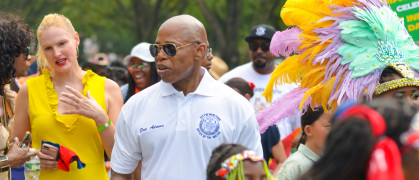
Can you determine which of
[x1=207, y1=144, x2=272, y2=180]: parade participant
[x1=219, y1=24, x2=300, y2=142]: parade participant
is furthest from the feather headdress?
[x1=219, y1=24, x2=300, y2=142]: parade participant

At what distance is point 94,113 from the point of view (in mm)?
5145

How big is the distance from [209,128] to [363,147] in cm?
213

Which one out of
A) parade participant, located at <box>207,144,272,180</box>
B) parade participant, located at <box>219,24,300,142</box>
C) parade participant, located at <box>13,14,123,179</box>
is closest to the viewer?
parade participant, located at <box>207,144,272,180</box>

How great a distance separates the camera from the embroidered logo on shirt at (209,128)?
14.0 ft

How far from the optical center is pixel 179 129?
4.30m

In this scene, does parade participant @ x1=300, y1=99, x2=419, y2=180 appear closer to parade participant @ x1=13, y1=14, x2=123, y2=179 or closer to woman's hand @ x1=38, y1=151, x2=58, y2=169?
parade participant @ x1=13, y1=14, x2=123, y2=179

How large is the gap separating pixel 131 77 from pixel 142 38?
13989 millimetres

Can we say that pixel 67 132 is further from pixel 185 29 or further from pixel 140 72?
pixel 140 72

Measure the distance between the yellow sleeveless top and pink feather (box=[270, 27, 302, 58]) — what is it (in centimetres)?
145

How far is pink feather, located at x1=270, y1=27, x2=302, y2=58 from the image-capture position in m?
4.77

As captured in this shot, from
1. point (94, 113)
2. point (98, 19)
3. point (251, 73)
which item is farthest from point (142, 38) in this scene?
point (94, 113)

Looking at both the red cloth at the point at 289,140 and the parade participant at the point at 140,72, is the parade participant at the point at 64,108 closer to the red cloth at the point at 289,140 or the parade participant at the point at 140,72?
the parade participant at the point at 140,72

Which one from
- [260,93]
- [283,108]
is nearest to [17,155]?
[283,108]

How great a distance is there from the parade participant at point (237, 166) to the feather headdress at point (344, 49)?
112cm
